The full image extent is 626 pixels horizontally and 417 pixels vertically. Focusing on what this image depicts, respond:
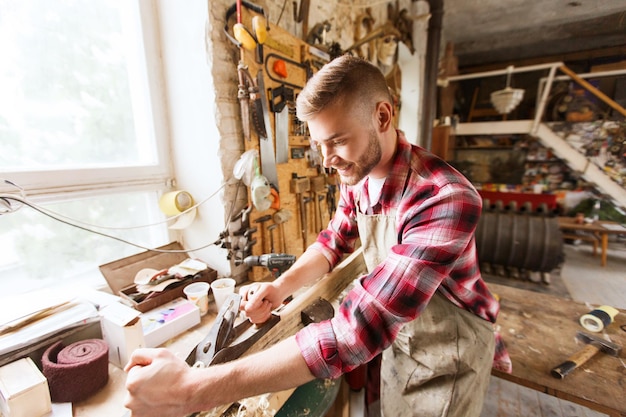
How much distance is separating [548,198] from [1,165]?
6.32m

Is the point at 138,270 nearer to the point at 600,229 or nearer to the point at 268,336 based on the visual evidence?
the point at 268,336

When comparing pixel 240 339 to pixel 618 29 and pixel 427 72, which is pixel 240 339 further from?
pixel 427 72

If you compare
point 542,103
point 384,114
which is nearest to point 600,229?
point 542,103

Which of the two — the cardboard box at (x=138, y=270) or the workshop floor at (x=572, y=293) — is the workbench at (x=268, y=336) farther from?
the workshop floor at (x=572, y=293)

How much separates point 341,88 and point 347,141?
144 mm

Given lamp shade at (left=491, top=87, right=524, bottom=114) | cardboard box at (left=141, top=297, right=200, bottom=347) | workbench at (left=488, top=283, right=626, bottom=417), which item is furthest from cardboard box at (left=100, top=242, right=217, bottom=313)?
lamp shade at (left=491, top=87, right=524, bottom=114)

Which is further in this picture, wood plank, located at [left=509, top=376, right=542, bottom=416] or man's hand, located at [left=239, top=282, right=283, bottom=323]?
wood plank, located at [left=509, top=376, right=542, bottom=416]

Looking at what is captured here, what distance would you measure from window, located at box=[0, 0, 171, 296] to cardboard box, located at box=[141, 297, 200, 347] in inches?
16.3

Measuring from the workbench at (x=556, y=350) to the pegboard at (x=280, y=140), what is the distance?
1.22 meters

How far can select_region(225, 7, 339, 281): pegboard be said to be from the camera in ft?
4.37

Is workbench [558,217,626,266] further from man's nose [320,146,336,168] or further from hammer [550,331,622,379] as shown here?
man's nose [320,146,336,168]

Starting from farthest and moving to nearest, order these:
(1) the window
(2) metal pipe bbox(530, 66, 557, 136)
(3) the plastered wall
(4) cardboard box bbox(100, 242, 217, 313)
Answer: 1. (2) metal pipe bbox(530, 66, 557, 136)
2. (3) the plastered wall
3. (4) cardboard box bbox(100, 242, 217, 313)
4. (1) the window

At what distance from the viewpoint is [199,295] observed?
1.15 meters

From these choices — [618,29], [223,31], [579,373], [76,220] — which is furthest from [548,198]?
[76,220]
